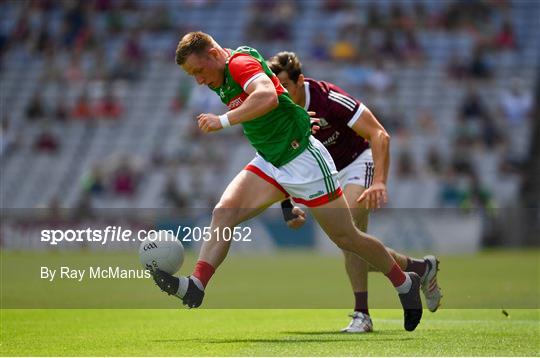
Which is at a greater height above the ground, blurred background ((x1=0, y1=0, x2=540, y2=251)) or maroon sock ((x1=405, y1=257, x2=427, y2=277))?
maroon sock ((x1=405, y1=257, x2=427, y2=277))

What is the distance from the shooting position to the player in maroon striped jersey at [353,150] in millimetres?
10203

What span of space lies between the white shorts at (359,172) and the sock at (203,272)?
80.1 inches

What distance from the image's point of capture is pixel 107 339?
31.1ft

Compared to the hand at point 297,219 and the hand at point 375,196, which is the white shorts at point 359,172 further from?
the hand at point 375,196

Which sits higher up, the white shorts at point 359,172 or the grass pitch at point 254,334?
the white shorts at point 359,172

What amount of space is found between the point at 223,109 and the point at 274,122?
72.3 feet

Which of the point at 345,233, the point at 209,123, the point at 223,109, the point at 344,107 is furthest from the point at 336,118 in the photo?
the point at 223,109

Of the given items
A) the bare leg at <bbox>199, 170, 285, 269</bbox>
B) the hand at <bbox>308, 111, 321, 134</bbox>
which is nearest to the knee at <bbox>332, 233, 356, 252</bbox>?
the bare leg at <bbox>199, 170, 285, 269</bbox>

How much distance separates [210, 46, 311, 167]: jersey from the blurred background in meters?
17.8

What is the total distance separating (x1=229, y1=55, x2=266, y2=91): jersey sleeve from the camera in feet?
29.3

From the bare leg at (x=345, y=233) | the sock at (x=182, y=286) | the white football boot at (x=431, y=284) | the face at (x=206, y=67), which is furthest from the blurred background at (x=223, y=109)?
the sock at (x=182, y=286)

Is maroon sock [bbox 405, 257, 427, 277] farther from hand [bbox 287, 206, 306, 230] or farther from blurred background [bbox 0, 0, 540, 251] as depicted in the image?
blurred background [bbox 0, 0, 540, 251]

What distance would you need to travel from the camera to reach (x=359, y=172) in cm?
1077

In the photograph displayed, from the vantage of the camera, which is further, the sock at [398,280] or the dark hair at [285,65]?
the dark hair at [285,65]
